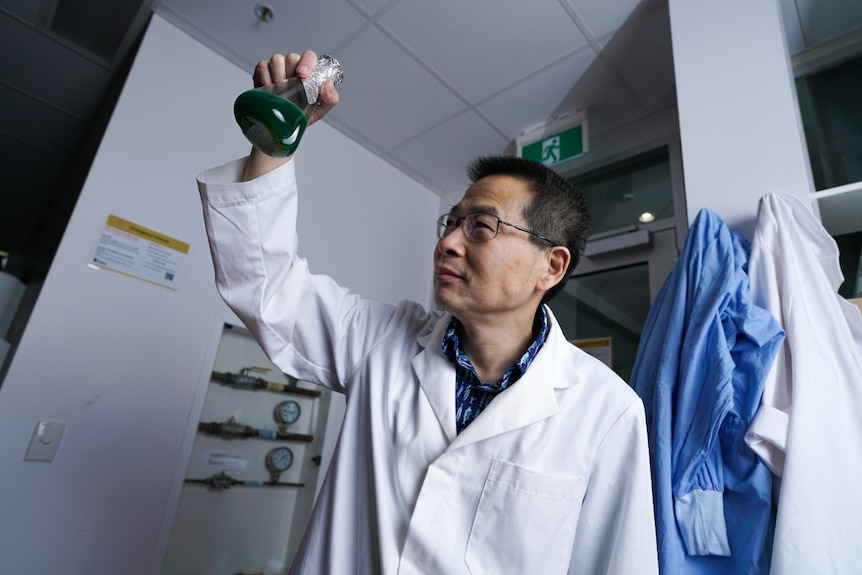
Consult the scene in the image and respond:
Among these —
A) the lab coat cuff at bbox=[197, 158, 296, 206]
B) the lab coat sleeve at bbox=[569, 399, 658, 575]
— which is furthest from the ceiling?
the lab coat sleeve at bbox=[569, 399, 658, 575]

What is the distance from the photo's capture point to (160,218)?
1682 millimetres

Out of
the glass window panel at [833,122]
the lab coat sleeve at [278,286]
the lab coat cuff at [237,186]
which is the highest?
the glass window panel at [833,122]

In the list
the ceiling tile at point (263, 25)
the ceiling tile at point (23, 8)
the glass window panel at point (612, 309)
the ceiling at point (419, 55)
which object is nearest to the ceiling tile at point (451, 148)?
the ceiling at point (419, 55)

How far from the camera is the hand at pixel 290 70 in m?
0.70

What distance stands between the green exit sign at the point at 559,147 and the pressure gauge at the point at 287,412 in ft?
4.88

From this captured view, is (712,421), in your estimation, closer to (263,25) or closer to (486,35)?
(486,35)

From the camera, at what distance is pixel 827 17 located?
1.54m

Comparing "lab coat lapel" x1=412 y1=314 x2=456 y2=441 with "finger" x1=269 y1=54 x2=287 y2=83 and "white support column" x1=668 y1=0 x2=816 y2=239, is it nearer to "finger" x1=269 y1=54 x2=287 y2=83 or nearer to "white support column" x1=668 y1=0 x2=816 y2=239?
"finger" x1=269 y1=54 x2=287 y2=83

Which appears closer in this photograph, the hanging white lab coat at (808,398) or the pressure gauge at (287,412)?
the hanging white lab coat at (808,398)

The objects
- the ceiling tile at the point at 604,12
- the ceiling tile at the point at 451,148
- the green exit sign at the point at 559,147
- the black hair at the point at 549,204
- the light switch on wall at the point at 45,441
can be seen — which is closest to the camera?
the black hair at the point at 549,204

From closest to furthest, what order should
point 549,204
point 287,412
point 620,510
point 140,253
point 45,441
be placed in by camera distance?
1. point 620,510
2. point 549,204
3. point 45,441
4. point 140,253
5. point 287,412

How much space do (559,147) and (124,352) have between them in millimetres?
1879

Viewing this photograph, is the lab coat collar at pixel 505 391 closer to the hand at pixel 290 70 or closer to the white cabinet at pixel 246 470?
the hand at pixel 290 70

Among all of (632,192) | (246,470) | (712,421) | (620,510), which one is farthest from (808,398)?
(246,470)
